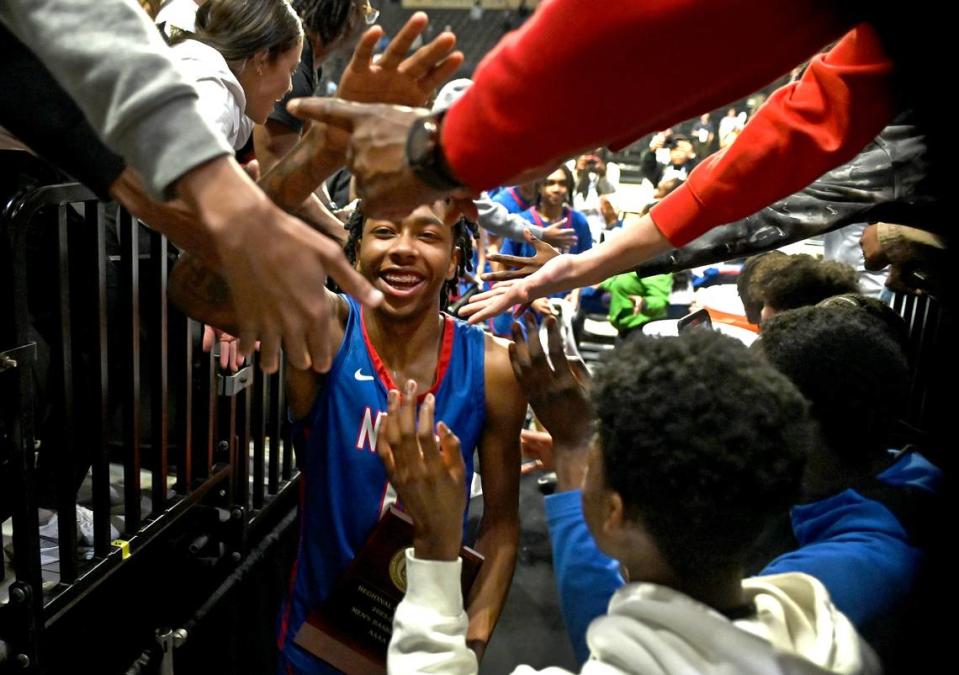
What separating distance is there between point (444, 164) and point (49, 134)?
516 mm

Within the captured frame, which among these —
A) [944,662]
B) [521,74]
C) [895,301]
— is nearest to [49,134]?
[521,74]

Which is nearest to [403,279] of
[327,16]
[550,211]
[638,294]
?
[327,16]

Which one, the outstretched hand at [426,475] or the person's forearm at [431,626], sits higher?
the outstretched hand at [426,475]

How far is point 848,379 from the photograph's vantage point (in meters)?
1.39

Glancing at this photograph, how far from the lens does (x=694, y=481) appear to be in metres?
0.96

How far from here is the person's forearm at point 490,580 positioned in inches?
64.1

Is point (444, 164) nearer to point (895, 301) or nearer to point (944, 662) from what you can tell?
point (944, 662)

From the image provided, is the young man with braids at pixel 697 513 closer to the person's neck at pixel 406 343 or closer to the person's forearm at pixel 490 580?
the person's forearm at pixel 490 580

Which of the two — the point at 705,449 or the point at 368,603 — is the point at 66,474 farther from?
the point at 705,449

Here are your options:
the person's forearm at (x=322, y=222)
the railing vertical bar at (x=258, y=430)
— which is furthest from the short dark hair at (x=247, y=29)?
the railing vertical bar at (x=258, y=430)

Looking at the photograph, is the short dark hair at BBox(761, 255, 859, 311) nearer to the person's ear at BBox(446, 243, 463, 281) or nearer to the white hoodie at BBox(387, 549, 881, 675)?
the person's ear at BBox(446, 243, 463, 281)

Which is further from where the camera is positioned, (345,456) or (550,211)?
(550,211)

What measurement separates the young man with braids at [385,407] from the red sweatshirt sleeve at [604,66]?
67cm

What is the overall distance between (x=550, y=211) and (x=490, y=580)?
13.5 ft
